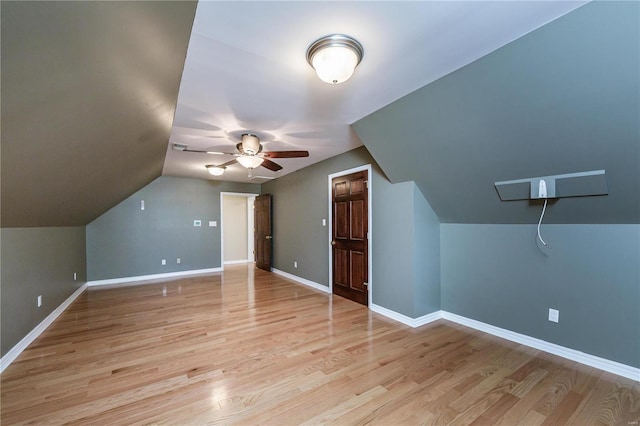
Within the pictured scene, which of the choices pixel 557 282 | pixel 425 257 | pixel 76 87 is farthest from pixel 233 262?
pixel 557 282

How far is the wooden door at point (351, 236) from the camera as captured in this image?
398 cm

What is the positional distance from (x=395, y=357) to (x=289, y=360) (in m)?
0.99

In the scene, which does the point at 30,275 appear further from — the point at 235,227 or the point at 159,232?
the point at 235,227

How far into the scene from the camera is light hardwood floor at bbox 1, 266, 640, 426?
1.76 m

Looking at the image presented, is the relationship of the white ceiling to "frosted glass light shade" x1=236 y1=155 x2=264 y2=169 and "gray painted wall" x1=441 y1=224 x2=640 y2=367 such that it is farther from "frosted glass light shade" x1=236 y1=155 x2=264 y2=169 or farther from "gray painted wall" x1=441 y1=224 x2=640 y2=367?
"gray painted wall" x1=441 y1=224 x2=640 y2=367

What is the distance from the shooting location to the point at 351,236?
423cm

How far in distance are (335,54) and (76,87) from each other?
1.50m

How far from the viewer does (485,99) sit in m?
2.05

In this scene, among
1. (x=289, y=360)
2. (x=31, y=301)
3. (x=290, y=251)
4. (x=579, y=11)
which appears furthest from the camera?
(x=290, y=251)

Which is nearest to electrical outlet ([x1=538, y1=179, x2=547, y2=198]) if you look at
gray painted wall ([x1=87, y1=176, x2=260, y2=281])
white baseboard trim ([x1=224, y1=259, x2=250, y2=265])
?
gray painted wall ([x1=87, y1=176, x2=260, y2=281])

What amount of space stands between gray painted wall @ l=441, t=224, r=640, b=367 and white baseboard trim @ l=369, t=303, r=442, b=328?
0.91 ft

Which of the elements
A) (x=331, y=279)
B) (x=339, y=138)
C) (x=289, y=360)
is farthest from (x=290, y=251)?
(x=289, y=360)

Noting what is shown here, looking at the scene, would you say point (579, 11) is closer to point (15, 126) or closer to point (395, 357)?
point (395, 357)

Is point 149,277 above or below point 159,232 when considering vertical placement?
below
